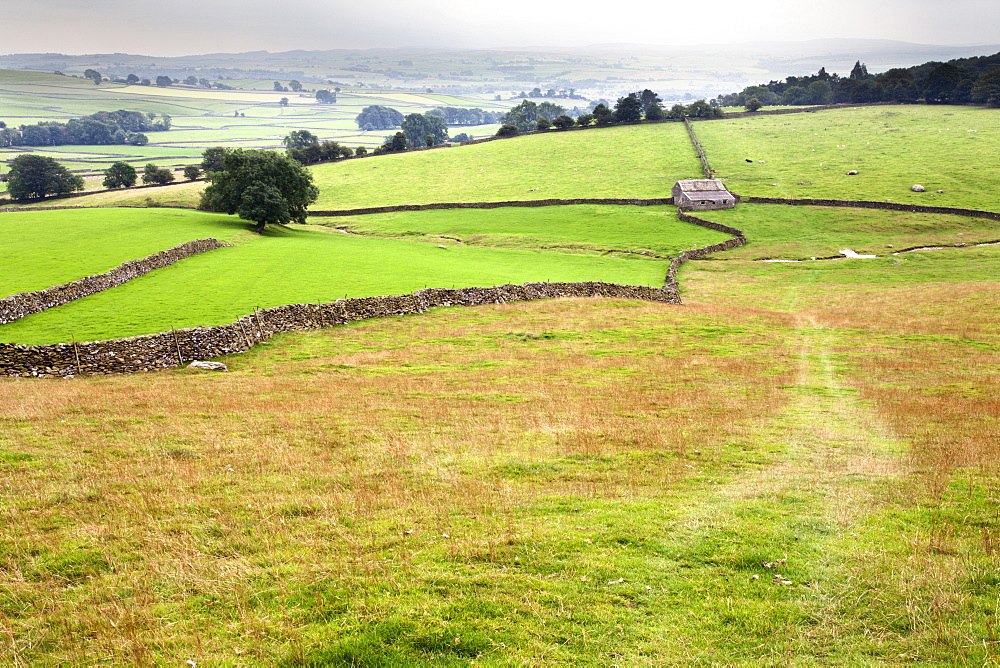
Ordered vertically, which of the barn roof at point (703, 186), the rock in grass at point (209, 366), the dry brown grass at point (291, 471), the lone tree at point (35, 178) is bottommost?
the rock in grass at point (209, 366)

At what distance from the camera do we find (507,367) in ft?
85.7

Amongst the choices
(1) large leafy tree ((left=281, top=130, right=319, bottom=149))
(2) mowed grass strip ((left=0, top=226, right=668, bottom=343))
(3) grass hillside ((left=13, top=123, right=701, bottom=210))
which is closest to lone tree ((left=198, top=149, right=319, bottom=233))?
(2) mowed grass strip ((left=0, top=226, right=668, bottom=343))

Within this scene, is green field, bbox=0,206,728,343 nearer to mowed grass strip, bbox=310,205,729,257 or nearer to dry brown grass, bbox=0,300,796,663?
mowed grass strip, bbox=310,205,729,257

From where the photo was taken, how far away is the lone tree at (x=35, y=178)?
3762 inches

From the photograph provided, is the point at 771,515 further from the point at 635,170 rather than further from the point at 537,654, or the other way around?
the point at 635,170

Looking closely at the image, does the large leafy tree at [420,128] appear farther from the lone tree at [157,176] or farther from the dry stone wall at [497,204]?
the dry stone wall at [497,204]

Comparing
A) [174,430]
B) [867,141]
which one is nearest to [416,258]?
[174,430]

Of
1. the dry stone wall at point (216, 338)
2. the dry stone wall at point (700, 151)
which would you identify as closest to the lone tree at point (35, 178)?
the dry stone wall at point (216, 338)

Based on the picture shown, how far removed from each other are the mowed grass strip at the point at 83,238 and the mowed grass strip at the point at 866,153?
71.5 metres

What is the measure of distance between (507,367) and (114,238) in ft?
136

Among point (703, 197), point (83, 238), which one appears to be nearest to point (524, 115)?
point (703, 197)

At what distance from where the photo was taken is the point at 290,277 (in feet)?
132

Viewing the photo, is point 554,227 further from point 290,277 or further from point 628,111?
point 628,111

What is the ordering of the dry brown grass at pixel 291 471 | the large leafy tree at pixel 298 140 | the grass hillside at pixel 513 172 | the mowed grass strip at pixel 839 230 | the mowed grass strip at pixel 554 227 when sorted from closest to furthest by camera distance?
the dry brown grass at pixel 291 471 → the mowed grass strip at pixel 839 230 → the mowed grass strip at pixel 554 227 → the grass hillside at pixel 513 172 → the large leafy tree at pixel 298 140
